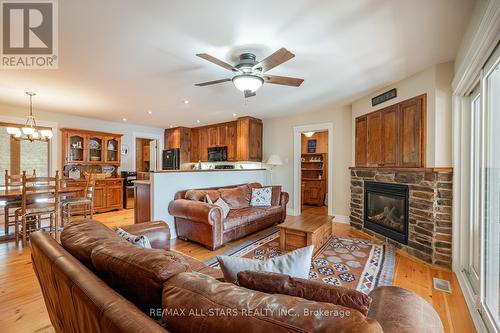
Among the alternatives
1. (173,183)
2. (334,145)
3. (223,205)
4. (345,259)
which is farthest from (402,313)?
(334,145)

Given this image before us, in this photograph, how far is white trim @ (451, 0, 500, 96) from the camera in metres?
1.52

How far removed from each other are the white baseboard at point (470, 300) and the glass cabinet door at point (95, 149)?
7.17 metres

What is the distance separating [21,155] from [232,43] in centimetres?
575

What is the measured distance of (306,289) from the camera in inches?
34.2

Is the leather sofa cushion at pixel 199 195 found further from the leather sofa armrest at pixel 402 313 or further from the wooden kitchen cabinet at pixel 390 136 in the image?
the leather sofa armrest at pixel 402 313

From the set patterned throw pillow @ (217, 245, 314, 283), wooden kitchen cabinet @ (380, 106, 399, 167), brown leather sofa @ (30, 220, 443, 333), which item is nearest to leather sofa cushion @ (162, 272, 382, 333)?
brown leather sofa @ (30, 220, 443, 333)

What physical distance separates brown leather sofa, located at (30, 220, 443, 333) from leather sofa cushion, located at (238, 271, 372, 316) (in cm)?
8

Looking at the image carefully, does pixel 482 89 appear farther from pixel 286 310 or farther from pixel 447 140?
pixel 286 310

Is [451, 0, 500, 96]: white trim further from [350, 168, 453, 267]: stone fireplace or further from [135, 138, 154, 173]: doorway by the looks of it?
[135, 138, 154, 173]: doorway

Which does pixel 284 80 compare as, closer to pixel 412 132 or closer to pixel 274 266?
pixel 412 132

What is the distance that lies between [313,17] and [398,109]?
2239mm

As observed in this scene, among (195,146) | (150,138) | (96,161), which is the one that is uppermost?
(150,138)

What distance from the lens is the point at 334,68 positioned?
290 centimetres

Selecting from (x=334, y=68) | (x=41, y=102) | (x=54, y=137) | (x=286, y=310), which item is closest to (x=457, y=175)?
(x=334, y=68)
